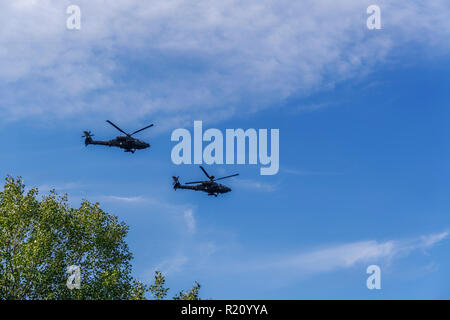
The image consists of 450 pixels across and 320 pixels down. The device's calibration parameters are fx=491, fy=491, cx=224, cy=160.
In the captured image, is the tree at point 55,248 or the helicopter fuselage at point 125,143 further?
the helicopter fuselage at point 125,143

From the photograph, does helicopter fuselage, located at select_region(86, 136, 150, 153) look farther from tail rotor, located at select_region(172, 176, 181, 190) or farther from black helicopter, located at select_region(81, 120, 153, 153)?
tail rotor, located at select_region(172, 176, 181, 190)

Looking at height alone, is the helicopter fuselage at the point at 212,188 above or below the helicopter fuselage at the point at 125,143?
below

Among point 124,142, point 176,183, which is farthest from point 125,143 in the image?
point 176,183

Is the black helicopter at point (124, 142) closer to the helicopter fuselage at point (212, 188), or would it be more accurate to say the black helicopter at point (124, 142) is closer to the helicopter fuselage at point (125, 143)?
the helicopter fuselage at point (125, 143)

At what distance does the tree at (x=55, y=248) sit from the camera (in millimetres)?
43406

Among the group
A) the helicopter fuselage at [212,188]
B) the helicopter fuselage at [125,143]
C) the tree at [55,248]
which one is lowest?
the tree at [55,248]

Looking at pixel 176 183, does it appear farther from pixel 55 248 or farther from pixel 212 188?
pixel 55 248

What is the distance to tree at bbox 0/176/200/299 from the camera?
43406 mm

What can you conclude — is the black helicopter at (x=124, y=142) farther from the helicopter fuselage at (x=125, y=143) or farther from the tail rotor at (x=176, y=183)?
the tail rotor at (x=176, y=183)

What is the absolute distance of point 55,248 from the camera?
4641 cm

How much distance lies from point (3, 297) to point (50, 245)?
19.2 feet

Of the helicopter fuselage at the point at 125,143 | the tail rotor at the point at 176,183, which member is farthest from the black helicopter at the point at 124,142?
the tail rotor at the point at 176,183
